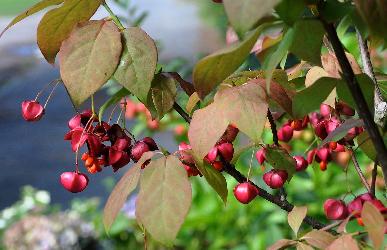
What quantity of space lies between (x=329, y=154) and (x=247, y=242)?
1711mm

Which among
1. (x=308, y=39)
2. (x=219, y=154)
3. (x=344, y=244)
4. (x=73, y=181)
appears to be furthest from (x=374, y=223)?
(x=73, y=181)

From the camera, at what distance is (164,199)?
2.12 feet

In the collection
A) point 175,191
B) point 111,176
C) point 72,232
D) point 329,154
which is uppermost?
point 175,191

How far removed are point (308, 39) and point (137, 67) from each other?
0.58 ft

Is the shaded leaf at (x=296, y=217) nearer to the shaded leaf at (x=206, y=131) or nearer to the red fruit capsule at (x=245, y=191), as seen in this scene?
the red fruit capsule at (x=245, y=191)

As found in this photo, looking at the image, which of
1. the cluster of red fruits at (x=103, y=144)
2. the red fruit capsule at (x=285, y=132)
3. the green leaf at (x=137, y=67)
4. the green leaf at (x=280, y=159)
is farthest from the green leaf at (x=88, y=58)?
the red fruit capsule at (x=285, y=132)

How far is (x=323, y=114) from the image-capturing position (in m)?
0.94

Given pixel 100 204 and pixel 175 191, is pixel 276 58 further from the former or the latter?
pixel 100 204

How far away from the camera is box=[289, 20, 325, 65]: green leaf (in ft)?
1.92

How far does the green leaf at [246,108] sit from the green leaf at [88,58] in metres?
0.11

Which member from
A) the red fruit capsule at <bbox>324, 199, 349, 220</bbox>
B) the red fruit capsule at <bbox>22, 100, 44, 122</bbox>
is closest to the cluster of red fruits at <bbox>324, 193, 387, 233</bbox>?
the red fruit capsule at <bbox>324, 199, 349, 220</bbox>

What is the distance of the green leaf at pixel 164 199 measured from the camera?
63 cm

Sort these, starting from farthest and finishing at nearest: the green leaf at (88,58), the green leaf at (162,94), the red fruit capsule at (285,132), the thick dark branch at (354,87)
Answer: the red fruit capsule at (285,132) → the green leaf at (162,94) → the green leaf at (88,58) → the thick dark branch at (354,87)

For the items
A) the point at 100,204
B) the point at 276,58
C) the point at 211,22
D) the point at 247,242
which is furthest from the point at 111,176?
the point at 276,58
